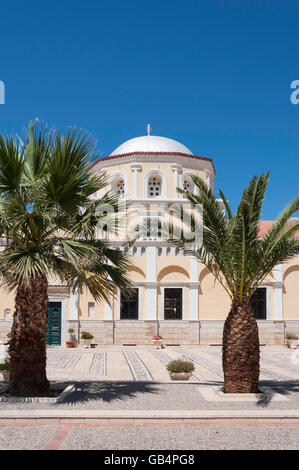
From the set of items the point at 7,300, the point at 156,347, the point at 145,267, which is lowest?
the point at 156,347

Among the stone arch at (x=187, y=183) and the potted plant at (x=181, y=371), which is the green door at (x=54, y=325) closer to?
the stone arch at (x=187, y=183)

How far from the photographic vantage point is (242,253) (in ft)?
37.1

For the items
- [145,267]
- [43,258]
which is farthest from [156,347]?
[43,258]

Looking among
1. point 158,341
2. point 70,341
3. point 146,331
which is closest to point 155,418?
point 158,341

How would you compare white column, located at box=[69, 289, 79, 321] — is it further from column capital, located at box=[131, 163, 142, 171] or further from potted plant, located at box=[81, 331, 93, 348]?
column capital, located at box=[131, 163, 142, 171]

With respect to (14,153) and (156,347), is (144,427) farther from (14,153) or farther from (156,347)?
(156,347)

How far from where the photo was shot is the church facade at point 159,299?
1051 inches

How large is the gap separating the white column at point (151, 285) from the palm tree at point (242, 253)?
15260mm

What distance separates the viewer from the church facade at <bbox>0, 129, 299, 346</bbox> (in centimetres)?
2670

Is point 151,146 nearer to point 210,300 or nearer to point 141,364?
point 210,300

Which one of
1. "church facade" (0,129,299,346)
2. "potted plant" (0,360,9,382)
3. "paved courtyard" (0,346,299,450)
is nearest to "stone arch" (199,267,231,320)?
"church facade" (0,129,299,346)

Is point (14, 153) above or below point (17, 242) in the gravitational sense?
above
